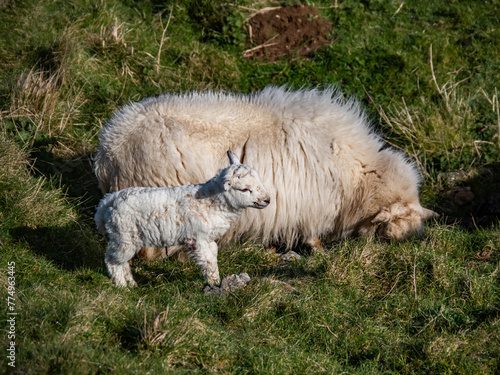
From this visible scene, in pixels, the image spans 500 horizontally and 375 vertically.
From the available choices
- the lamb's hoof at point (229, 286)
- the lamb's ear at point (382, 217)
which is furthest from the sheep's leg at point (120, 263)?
the lamb's ear at point (382, 217)

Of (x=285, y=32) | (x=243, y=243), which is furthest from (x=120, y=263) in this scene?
(x=285, y=32)

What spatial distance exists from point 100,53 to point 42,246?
12.1ft

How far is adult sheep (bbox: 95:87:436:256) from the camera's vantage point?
5.69m

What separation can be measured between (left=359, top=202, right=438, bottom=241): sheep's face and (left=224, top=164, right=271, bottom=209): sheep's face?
1995 mm

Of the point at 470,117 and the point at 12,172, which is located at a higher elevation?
the point at 470,117

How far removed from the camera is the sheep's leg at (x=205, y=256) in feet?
15.3

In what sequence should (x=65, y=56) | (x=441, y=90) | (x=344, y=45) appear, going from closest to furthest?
(x=65, y=56), (x=441, y=90), (x=344, y=45)

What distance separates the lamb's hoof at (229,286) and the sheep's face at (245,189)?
Result: 721mm

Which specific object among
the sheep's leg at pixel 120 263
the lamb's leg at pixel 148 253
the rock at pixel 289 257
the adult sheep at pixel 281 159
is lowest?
the lamb's leg at pixel 148 253

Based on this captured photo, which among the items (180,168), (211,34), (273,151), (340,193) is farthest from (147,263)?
(211,34)

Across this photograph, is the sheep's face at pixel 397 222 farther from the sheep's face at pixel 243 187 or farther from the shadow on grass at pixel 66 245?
the shadow on grass at pixel 66 245

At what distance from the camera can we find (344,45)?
9102 mm

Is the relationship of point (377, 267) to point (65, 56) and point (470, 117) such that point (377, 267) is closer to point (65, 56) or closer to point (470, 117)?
point (470, 117)

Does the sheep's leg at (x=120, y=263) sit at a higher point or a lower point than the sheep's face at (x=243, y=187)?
lower
